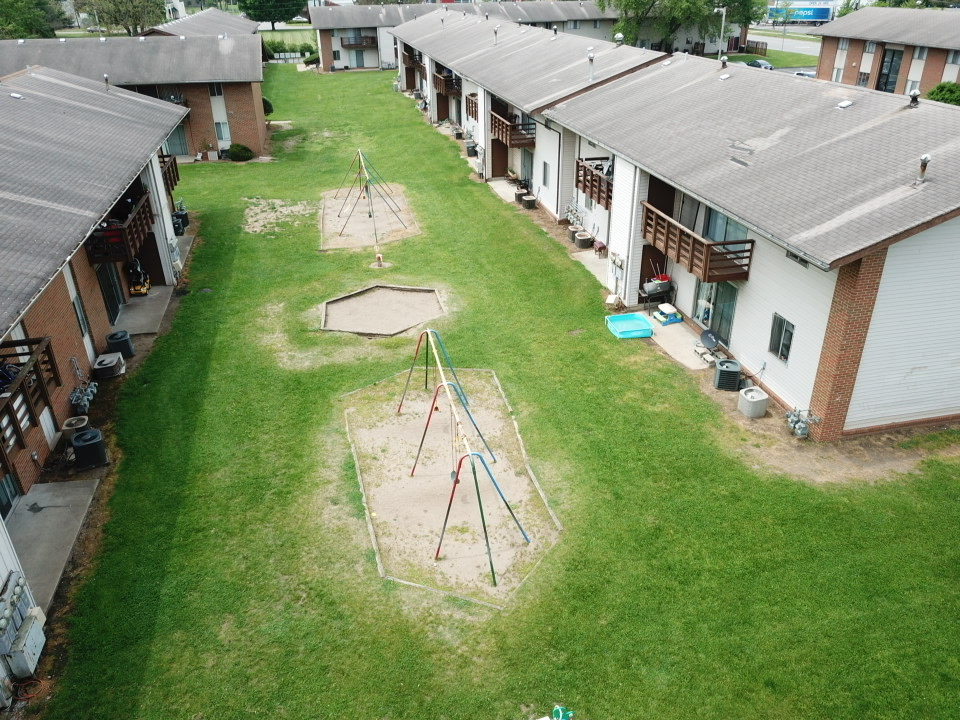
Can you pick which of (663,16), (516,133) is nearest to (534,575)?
(516,133)

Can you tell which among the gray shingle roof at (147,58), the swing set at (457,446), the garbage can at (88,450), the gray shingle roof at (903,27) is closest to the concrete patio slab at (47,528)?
the garbage can at (88,450)

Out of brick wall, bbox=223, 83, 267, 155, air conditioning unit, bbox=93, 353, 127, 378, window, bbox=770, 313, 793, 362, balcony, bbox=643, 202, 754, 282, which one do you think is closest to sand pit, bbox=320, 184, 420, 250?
brick wall, bbox=223, 83, 267, 155

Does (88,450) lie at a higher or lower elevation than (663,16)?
lower

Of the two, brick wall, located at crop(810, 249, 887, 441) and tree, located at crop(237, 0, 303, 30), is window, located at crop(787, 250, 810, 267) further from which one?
tree, located at crop(237, 0, 303, 30)

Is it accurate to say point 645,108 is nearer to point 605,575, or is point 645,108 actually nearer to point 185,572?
point 605,575

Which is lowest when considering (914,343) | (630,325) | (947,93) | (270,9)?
(630,325)

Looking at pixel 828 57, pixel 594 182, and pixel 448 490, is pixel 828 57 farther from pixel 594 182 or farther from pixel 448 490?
pixel 448 490

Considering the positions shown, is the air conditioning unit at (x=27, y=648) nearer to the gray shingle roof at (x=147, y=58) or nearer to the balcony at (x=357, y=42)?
the gray shingle roof at (x=147, y=58)

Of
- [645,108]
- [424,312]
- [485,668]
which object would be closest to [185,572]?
[485,668]
